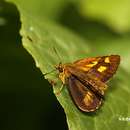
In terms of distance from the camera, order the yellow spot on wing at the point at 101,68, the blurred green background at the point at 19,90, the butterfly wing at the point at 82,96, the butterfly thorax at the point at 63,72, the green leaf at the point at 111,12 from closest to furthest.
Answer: the butterfly wing at the point at 82,96 → the butterfly thorax at the point at 63,72 → the yellow spot on wing at the point at 101,68 → the blurred green background at the point at 19,90 → the green leaf at the point at 111,12

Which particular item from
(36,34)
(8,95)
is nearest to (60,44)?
(36,34)

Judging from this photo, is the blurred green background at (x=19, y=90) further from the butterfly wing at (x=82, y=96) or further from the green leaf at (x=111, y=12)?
the green leaf at (x=111, y=12)

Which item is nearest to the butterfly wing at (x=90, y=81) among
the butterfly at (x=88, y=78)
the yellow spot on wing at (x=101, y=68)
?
the butterfly at (x=88, y=78)

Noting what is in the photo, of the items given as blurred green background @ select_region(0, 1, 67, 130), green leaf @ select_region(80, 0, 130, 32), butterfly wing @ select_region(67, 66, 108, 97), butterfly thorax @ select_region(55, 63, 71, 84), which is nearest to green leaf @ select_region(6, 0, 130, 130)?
butterfly thorax @ select_region(55, 63, 71, 84)

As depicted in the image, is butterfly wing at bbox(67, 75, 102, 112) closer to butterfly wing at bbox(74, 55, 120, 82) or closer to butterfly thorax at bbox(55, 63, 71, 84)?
butterfly thorax at bbox(55, 63, 71, 84)

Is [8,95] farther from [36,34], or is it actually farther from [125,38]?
[125,38]

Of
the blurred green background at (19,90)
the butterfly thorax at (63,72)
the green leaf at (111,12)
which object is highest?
the butterfly thorax at (63,72)

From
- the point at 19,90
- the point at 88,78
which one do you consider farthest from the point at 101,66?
the point at 19,90
